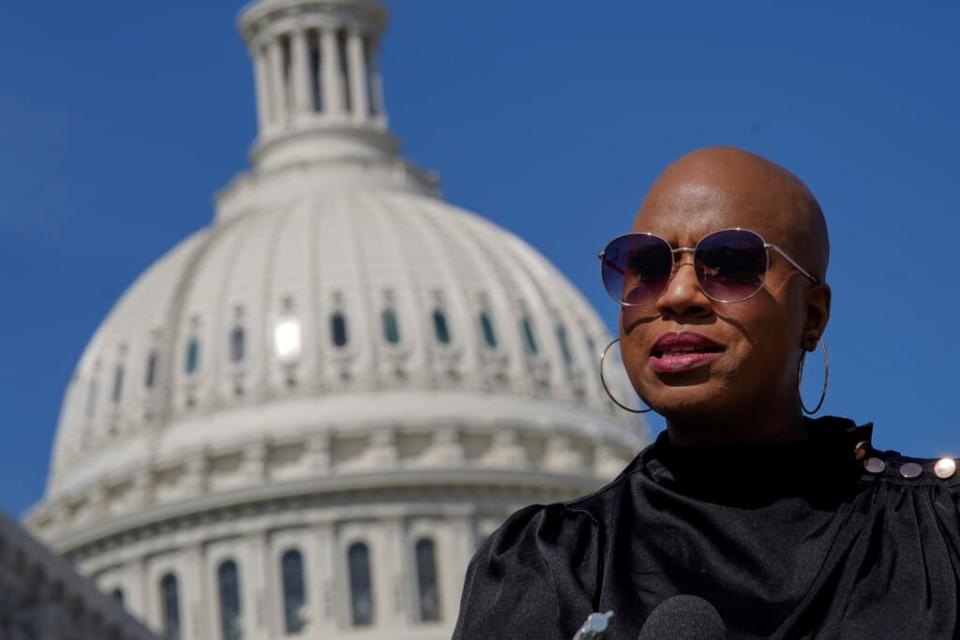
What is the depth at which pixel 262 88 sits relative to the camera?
10938 centimetres

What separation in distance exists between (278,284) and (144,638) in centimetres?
4183

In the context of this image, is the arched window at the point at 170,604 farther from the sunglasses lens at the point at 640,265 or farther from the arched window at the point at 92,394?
the sunglasses lens at the point at 640,265

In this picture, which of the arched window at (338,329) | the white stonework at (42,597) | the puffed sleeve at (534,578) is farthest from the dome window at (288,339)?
the puffed sleeve at (534,578)

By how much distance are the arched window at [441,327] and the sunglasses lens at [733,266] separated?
92.4m

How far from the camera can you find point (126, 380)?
3969 inches

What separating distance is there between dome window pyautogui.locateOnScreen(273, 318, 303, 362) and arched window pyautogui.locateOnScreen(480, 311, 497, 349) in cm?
594

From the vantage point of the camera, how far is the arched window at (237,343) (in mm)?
98062

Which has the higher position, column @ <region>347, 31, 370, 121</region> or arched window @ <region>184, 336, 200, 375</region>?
column @ <region>347, 31, 370, 121</region>

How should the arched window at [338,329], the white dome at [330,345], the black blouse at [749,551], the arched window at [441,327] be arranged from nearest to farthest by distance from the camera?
1. the black blouse at [749,551]
2. the white dome at [330,345]
3. the arched window at [338,329]
4. the arched window at [441,327]

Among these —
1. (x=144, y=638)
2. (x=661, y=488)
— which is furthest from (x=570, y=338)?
(x=661, y=488)

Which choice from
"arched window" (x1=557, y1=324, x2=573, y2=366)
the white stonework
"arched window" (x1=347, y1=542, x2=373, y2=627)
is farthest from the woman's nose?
"arched window" (x1=557, y1=324, x2=573, y2=366)

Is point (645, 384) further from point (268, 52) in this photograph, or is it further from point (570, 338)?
point (268, 52)

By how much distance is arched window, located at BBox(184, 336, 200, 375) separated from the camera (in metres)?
99.0

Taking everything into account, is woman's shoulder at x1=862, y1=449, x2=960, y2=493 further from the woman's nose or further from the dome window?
the dome window
